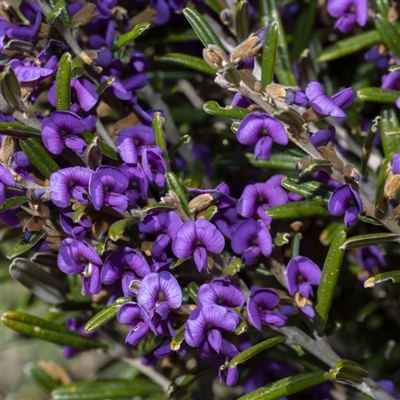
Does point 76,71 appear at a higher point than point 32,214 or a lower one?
higher

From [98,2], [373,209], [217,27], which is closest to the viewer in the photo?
[373,209]

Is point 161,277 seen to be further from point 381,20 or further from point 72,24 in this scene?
point 381,20

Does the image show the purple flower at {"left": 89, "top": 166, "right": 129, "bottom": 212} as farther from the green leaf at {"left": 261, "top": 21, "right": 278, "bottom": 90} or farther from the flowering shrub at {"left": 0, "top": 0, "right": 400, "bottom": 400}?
the green leaf at {"left": 261, "top": 21, "right": 278, "bottom": 90}

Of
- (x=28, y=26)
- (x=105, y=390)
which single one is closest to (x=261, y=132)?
(x=28, y=26)

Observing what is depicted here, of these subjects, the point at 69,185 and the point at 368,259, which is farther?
the point at 368,259

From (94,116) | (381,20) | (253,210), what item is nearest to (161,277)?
(253,210)

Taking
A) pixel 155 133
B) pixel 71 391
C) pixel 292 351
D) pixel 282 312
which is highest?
pixel 155 133

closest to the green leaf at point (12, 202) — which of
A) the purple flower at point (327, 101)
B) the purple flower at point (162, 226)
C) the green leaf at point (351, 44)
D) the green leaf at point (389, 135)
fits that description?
the purple flower at point (162, 226)

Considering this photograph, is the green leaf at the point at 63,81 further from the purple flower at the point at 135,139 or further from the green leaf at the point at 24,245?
the green leaf at the point at 24,245

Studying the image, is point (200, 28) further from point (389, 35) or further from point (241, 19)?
point (389, 35)
